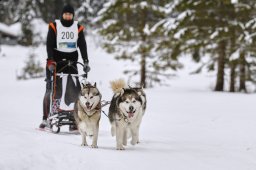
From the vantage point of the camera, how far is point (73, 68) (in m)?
8.24

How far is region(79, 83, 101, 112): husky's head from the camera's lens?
21.7 ft

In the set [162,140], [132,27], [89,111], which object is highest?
[132,27]

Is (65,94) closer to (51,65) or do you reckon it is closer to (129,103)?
(51,65)

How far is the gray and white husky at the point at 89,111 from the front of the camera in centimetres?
664

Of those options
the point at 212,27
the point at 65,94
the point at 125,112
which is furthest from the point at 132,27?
the point at 125,112

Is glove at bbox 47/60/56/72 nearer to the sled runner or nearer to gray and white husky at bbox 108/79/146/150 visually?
the sled runner

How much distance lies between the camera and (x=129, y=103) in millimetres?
6477

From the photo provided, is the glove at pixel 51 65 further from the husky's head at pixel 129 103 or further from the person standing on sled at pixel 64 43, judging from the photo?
the husky's head at pixel 129 103

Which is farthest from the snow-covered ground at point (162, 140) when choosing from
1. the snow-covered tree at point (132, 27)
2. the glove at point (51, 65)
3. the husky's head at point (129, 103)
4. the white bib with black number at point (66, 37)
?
the snow-covered tree at point (132, 27)

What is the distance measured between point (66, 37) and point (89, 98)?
188 cm

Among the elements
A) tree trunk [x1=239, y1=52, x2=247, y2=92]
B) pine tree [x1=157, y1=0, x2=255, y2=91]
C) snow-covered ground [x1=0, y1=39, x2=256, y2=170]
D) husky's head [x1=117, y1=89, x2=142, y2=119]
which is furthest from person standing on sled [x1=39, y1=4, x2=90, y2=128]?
tree trunk [x1=239, y1=52, x2=247, y2=92]

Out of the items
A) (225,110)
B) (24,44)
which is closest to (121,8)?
(225,110)

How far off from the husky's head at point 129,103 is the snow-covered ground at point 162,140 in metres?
0.60

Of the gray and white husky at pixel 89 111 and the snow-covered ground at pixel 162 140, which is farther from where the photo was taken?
the gray and white husky at pixel 89 111
